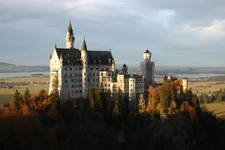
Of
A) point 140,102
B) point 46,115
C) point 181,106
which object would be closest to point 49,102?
point 46,115

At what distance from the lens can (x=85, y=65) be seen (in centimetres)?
11469

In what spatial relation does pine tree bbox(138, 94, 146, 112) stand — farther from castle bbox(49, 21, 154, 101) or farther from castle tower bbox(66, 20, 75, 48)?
castle tower bbox(66, 20, 75, 48)


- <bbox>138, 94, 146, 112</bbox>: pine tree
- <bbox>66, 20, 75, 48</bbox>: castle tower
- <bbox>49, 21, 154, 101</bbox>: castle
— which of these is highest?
<bbox>66, 20, 75, 48</bbox>: castle tower

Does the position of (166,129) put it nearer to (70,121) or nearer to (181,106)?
(181,106)

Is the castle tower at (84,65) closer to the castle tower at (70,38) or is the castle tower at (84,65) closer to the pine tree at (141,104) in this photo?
the castle tower at (70,38)

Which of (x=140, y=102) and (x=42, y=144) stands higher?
(x=140, y=102)

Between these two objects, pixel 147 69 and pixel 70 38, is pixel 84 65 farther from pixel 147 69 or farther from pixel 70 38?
pixel 147 69

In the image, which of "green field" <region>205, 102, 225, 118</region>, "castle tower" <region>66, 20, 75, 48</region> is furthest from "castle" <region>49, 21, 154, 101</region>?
"green field" <region>205, 102, 225, 118</region>

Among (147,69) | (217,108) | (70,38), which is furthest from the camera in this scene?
(217,108)

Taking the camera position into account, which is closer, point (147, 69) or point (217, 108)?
point (147, 69)

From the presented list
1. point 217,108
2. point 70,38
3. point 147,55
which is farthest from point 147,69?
point 217,108

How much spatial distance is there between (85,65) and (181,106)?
A: 89.4ft

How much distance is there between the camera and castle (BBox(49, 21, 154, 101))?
363 feet

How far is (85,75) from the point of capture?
114250 mm
